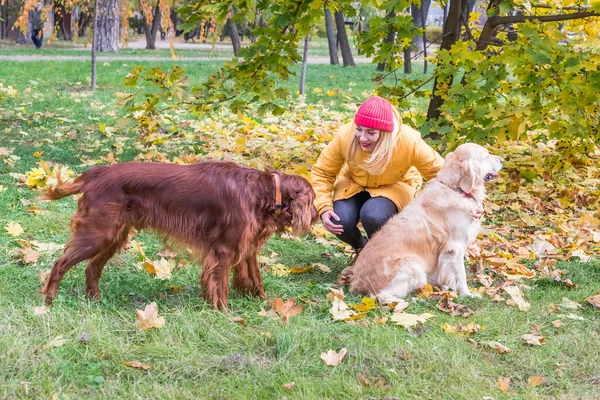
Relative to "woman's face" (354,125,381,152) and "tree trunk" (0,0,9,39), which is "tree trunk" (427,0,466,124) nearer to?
"woman's face" (354,125,381,152)

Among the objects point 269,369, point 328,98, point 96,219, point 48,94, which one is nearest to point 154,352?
point 269,369

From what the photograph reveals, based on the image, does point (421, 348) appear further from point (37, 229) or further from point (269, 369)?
point (37, 229)

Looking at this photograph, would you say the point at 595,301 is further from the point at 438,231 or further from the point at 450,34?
the point at 450,34

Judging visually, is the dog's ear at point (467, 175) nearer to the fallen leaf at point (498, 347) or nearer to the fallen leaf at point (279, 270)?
the fallen leaf at point (498, 347)

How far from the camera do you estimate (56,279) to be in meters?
4.06

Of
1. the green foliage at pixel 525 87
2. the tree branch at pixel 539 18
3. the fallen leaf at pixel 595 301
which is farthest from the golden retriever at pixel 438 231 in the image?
the tree branch at pixel 539 18

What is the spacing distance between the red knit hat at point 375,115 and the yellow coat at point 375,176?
0.90 ft

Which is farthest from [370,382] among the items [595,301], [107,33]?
[107,33]

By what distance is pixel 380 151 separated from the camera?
4789mm

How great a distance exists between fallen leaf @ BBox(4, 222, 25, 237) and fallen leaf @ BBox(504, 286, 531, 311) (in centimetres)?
357

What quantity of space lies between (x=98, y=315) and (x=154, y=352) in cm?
59

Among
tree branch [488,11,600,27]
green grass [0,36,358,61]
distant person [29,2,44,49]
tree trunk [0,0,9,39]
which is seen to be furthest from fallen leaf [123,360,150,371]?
tree trunk [0,0,9,39]

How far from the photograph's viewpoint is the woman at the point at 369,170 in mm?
4746

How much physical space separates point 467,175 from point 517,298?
2.87ft
